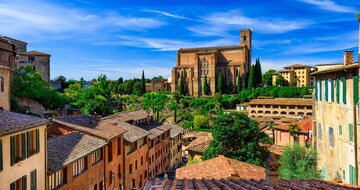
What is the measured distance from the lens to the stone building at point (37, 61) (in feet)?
254

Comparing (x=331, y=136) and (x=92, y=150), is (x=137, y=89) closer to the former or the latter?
(x=92, y=150)

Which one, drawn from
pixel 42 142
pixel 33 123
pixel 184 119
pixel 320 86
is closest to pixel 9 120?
pixel 33 123

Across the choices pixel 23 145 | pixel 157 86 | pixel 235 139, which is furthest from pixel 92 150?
pixel 157 86

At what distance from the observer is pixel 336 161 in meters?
16.7

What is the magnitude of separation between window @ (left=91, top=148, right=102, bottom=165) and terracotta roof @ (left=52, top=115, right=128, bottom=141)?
103cm

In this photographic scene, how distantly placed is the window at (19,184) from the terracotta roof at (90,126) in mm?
8071

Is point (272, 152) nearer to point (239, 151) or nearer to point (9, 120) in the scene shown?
point (239, 151)

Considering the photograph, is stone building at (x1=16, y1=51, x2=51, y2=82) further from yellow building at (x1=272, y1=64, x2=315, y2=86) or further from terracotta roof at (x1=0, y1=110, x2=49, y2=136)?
yellow building at (x1=272, y1=64, x2=315, y2=86)

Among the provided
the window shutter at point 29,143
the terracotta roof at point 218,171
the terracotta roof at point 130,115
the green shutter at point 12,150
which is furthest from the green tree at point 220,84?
the green shutter at point 12,150

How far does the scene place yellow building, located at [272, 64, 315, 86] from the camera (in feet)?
428

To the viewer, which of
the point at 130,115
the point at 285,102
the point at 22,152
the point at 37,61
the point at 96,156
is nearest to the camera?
the point at 22,152

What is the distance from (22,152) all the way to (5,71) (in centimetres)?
1956

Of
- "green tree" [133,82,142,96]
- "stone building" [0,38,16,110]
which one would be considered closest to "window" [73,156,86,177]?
"stone building" [0,38,16,110]

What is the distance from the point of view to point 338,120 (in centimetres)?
1619
